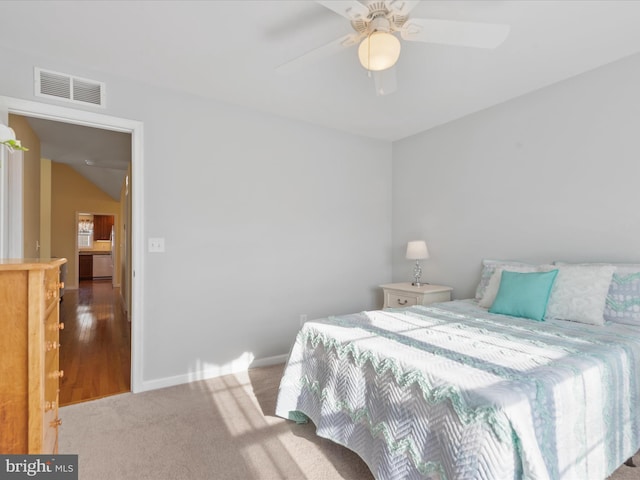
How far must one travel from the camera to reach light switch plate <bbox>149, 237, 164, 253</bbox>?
2.74 metres

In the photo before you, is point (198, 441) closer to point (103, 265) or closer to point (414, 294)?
point (414, 294)

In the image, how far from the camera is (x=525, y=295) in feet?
7.61

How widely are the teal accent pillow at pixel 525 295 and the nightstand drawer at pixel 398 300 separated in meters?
0.90

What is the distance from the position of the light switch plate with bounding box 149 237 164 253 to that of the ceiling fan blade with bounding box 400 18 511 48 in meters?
2.27

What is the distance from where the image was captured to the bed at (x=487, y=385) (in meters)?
1.18

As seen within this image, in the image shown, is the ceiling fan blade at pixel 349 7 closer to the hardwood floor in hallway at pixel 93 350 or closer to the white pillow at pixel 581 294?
the white pillow at pixel 581 294

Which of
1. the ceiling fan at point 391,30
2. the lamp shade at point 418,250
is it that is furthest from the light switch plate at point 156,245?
the lamp shade at point 418,250

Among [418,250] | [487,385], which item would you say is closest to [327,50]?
[487,385]

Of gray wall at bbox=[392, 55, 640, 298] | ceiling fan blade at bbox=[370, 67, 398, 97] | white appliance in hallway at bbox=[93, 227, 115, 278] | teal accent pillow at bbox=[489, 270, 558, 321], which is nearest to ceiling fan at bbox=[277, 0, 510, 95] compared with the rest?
ceiling fan blade at bbox=[370, 67, 398, 97]

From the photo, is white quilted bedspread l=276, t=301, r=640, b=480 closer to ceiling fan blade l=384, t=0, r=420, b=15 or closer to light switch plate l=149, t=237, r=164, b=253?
light switch plate l=149, t=237, r=164, b=253

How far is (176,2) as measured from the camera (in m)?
1.82

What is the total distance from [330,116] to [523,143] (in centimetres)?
176

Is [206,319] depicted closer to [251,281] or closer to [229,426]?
[251,281]

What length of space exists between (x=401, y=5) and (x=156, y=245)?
2.36 m
